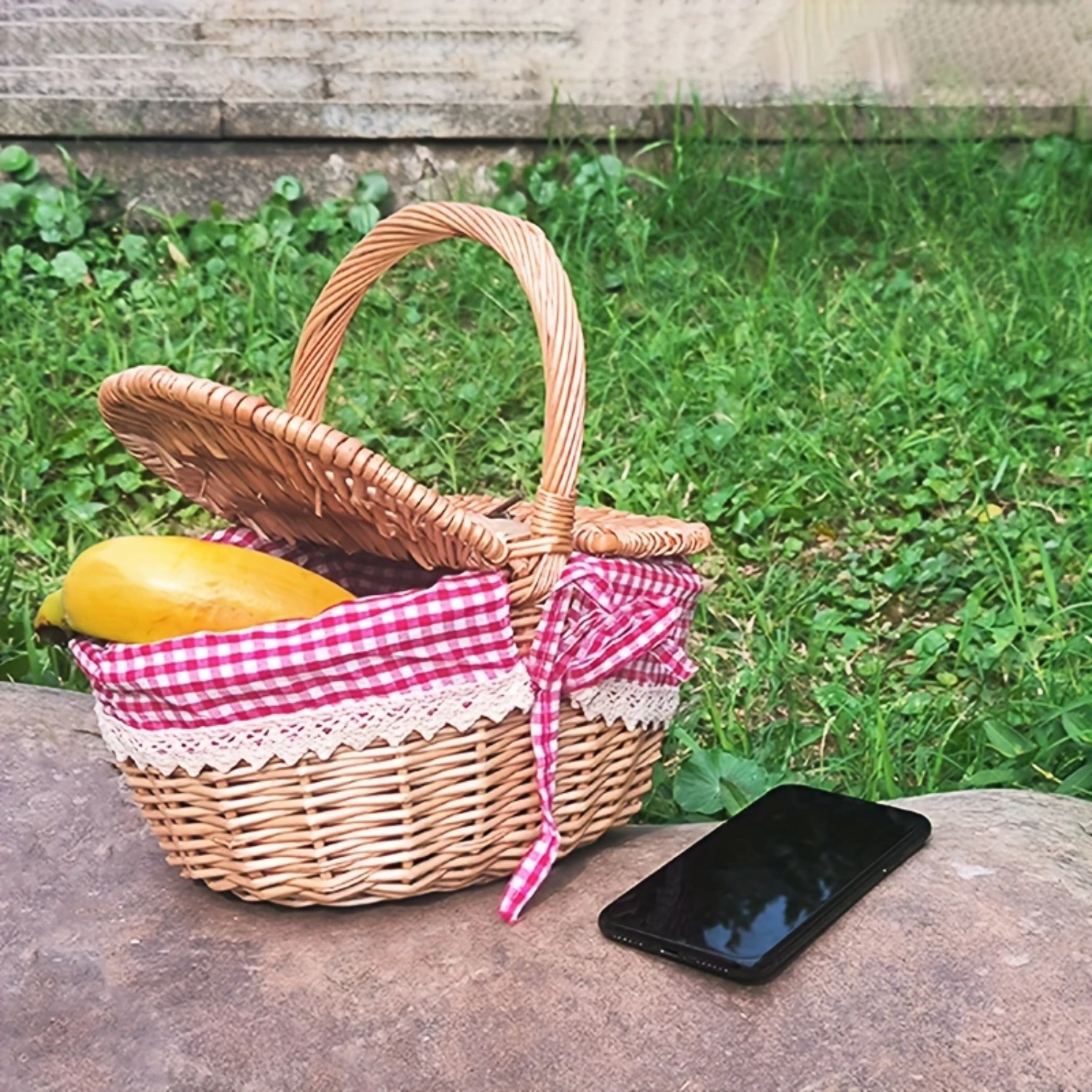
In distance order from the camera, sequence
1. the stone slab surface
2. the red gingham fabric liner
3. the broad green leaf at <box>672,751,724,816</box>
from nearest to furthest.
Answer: the stone slab surface < the red gingham fabric liner < the broad green leaf at <box>672,751,724,816</box>

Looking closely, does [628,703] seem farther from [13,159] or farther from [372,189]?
[13,159]

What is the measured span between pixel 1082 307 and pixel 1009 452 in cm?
59

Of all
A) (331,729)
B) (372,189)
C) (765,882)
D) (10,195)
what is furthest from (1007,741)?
(10,195)

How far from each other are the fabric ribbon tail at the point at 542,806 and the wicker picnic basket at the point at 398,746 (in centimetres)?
2

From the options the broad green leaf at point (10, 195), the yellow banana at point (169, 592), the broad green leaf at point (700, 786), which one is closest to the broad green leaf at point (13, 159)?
the broad green leaf at point (10, 195)

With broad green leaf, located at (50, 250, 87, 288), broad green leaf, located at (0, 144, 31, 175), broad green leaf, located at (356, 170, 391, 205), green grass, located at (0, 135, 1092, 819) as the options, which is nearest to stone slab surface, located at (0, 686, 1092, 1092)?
green grass, located at (0, 135, 1092, 819)

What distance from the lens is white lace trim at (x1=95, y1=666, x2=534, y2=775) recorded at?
1418 mm

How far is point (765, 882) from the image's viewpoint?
153 centimetres

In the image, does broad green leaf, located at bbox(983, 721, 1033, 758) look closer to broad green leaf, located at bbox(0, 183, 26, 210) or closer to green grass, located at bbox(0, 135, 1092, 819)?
green grass, located at bbox(0, 135, 1092, 819)

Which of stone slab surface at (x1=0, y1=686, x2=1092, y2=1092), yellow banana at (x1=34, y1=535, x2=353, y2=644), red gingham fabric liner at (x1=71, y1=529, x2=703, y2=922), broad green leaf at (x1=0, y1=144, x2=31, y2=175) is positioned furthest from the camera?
broad green leaf at (x1=0, y1=144, x2=31, y2=175)

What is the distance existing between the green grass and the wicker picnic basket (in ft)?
1.79

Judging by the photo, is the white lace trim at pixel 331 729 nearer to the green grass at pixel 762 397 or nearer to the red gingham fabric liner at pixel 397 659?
the red gingham fabric liner at pixel 397 659

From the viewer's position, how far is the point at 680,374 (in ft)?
10.5

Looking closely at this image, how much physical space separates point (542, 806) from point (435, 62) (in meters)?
2.90
